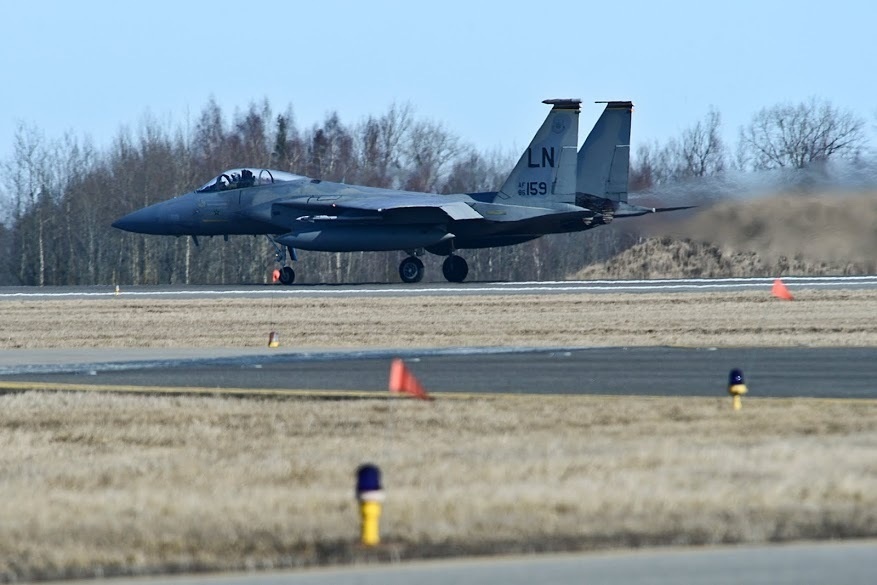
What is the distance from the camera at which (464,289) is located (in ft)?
141

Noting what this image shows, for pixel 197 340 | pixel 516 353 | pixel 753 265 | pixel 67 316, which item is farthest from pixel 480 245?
A: pixel 516 353

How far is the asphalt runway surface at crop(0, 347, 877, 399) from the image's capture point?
1691 cm

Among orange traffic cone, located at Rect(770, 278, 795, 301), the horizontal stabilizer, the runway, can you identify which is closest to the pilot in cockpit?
Answer: the runway

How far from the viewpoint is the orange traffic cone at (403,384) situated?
1583 cm

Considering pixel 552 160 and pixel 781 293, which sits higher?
pixel 552 160

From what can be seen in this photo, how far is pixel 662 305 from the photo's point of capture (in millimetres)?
34719

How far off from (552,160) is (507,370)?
27.2 metres

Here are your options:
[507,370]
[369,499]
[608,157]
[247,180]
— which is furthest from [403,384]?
[247,180]

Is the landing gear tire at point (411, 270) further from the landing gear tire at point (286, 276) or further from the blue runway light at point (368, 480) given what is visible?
the blue runway light at point (368, 480)

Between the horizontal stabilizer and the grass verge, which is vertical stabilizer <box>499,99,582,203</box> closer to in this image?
the horizontal stabilizer

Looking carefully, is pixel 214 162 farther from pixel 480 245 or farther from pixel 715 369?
pixel 715 369

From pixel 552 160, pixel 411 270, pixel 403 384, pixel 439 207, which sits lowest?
pixel 403 384

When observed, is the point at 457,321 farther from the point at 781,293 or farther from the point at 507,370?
the point at 507,370

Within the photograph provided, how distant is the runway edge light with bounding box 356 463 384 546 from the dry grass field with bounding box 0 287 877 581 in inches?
5.7
